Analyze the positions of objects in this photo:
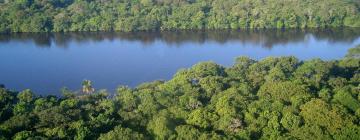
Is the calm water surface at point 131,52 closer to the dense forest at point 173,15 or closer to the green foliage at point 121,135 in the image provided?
the dense forest at point 173,15

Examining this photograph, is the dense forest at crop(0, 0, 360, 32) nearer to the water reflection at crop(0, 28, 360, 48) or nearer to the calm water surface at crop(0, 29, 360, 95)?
the water reflection at crop(0, 28, 360, 48)

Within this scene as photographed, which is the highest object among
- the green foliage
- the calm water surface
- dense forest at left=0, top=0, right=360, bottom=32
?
dense forest at left=0, top=0, right=360, bottom=32

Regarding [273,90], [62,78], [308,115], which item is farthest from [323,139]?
[62,78]

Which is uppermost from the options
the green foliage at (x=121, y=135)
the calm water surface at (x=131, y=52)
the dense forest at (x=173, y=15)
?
the dense forest at (x=173, y=15)

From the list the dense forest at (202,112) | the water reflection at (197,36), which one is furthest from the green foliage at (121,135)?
the water reflection at (197,36)

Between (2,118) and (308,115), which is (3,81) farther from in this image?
(308,115)

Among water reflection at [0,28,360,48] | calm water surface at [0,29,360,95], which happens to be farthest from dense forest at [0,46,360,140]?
water reflection at [0,28,360,48]

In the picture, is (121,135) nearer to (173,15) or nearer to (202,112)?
(202,112)
